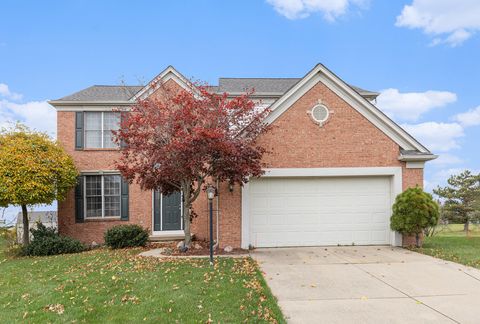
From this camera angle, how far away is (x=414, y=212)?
10.9m

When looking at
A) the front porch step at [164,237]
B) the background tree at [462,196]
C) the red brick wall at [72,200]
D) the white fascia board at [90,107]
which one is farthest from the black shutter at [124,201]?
the background tree at [462,196]

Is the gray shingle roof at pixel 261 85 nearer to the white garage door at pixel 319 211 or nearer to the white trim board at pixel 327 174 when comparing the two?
the white trim board at pixel 327 174

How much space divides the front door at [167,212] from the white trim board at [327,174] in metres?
4.52

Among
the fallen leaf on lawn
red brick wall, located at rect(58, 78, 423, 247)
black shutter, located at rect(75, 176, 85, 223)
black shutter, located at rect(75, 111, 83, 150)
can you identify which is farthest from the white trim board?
black shutter, located at rect(75, 111, 83, 150)

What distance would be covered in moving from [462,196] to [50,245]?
25.8m

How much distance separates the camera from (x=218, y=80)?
19.2 metres

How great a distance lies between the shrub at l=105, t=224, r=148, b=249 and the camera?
13.0m

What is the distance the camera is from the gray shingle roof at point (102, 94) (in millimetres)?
15041

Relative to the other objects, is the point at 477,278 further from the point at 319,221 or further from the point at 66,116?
the point at 66,116

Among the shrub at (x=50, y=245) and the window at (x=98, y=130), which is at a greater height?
the window at (x=98, y=130)

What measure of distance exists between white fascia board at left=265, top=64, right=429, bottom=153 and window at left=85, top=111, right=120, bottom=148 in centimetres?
739

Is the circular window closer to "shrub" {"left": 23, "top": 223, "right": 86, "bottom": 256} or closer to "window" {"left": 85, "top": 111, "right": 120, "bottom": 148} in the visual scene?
"window" {"left": 85, "top": 111, "right": 120, "bottom": 148}

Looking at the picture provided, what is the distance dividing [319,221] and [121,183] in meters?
8.20

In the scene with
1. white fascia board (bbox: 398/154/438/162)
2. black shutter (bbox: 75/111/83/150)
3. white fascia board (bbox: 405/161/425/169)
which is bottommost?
white fascia board (bbox: 405/161/425/169)
